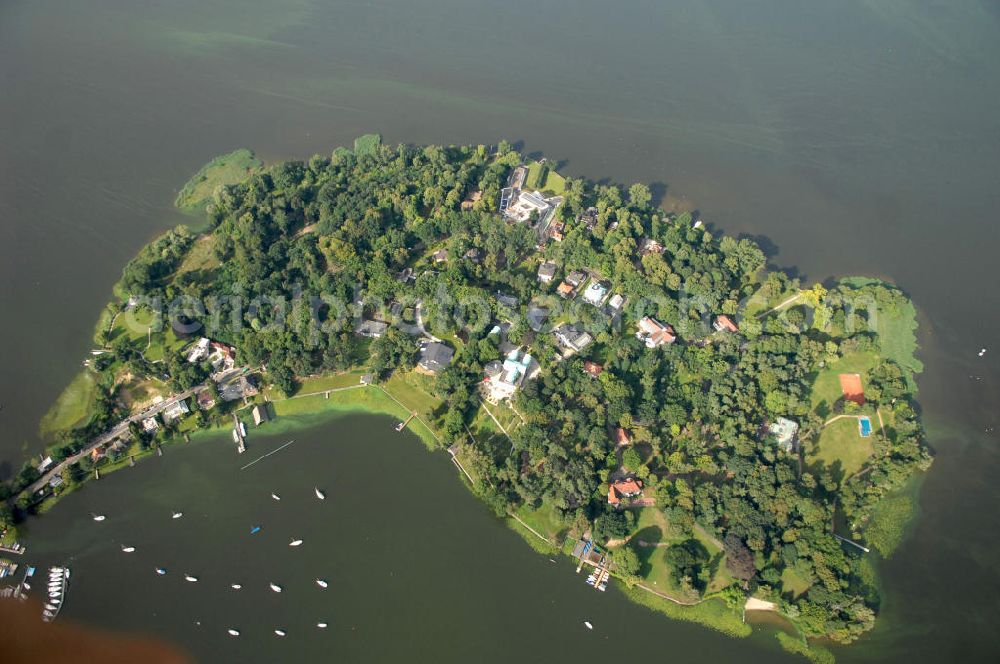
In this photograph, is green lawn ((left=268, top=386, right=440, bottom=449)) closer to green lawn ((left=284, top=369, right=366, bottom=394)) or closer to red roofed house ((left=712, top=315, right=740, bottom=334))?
green lawn ((left=284, top=369, right=366, bottom=394))

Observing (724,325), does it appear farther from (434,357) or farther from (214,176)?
(214,176)

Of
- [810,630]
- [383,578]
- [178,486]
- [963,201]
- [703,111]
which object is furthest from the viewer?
[703,111]

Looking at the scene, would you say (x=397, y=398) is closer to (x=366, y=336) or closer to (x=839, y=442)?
(x=366, y=336)

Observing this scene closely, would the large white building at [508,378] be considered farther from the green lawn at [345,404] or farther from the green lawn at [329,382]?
the green lawn at [329,382]

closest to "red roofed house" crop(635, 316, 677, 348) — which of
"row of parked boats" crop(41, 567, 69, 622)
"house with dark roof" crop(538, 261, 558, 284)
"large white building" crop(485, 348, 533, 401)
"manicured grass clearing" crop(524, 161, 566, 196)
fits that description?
"house with dark roof" crop(538, 261, 558, 284)

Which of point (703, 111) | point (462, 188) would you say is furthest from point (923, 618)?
point (703, 111)

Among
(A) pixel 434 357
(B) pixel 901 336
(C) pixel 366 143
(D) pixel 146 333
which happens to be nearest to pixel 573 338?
(A) pixel 434 357
